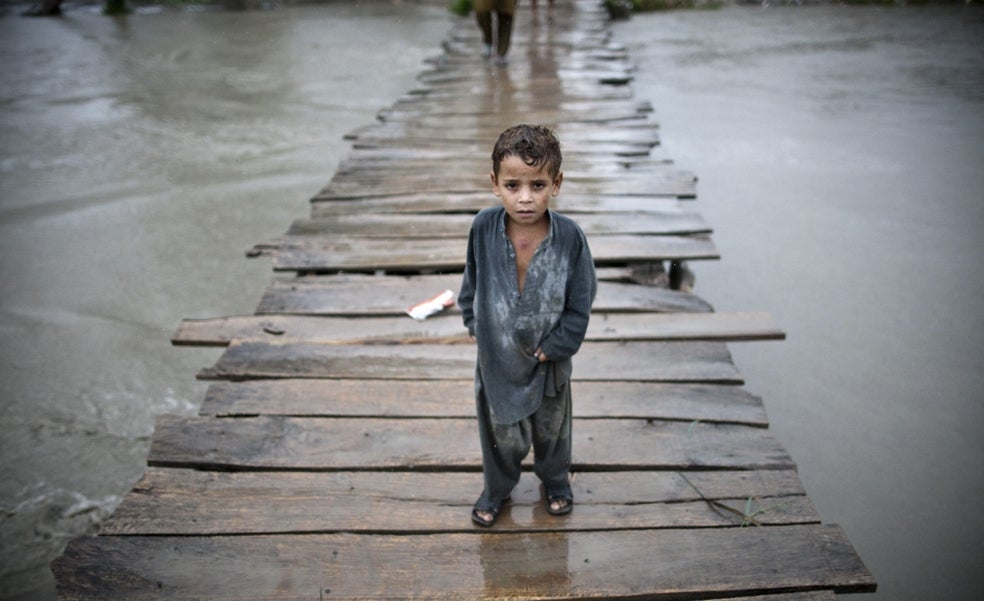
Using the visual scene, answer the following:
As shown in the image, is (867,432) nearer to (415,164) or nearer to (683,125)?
(415,164)

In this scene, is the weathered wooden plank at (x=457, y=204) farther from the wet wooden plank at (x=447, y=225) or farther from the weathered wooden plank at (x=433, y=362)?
the weathered wooden plank at (x=433, y=362)

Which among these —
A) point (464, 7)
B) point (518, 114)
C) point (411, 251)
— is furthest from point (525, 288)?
point (464, 7)

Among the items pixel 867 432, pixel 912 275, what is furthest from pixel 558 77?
pixel 867 432

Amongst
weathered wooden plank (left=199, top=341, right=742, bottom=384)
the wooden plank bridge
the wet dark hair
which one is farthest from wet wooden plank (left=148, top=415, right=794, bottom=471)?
the wet dark hair

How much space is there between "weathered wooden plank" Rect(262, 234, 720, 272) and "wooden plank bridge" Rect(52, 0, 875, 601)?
0.05ft

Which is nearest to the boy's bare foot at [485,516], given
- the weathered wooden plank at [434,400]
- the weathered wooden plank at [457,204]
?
the weathered wooden plank at [434,400]

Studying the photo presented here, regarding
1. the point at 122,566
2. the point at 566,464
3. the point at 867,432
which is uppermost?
the point at 566,464

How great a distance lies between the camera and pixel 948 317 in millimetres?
3787

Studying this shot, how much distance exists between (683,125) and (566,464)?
5.85 metres

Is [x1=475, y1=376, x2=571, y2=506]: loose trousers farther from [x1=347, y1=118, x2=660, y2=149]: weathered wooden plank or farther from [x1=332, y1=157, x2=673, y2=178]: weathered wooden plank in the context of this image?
[x1=347, y1=118, x2=660, y2=149]: weathered wooden plank

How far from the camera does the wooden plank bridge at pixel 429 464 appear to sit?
1807 mm

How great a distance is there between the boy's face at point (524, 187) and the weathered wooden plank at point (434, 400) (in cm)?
107

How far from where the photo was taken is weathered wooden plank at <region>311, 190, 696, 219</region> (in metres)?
3.95

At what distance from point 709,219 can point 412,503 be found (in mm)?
3952
